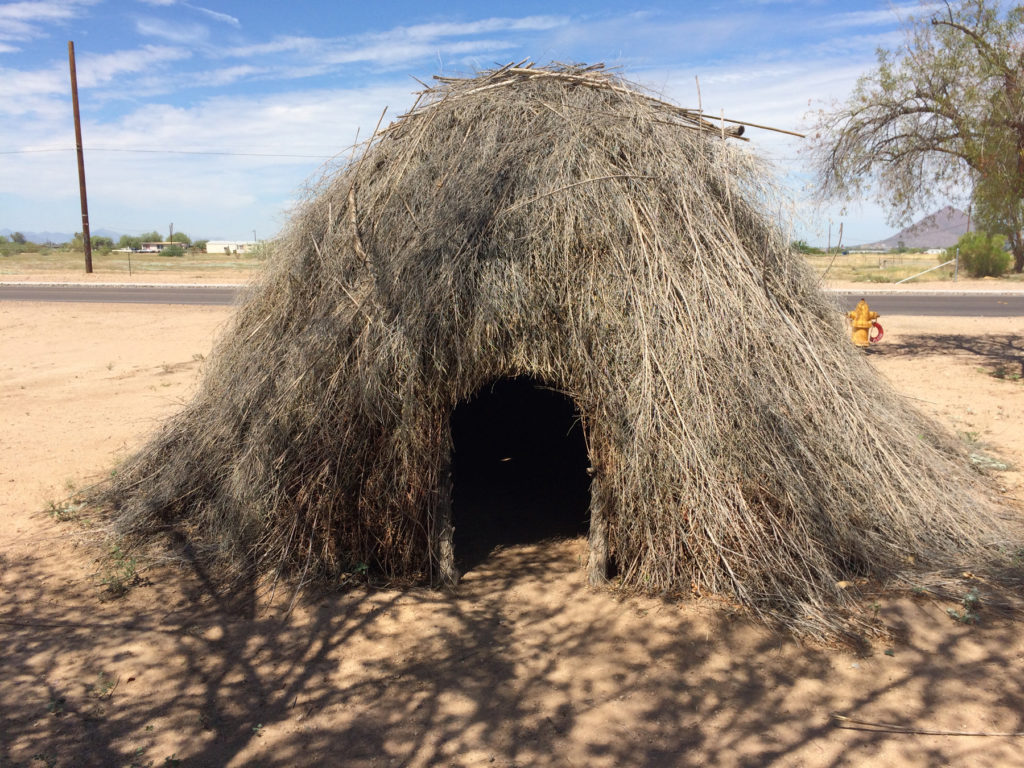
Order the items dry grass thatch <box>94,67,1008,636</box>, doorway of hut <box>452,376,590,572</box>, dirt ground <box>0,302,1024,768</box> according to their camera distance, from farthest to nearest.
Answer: doorway of hut <box>452,376,590,572</box> → dry grass thatch <box>94,67,1008,636</box> → dirt ground <box>0,302,1024,768</box>

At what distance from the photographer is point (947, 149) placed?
12672mm

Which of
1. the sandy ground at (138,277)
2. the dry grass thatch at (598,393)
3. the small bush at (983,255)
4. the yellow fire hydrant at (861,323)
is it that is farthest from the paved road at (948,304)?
the sandy ground at (138,277)

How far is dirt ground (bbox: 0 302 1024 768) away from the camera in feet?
12.7

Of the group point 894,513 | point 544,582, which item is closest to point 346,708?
point 544,582

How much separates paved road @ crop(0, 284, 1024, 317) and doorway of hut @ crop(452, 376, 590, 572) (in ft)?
40.9

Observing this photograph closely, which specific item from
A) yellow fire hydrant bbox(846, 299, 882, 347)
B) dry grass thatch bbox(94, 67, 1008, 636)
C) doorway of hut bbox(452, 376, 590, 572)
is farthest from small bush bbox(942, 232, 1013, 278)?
Result: dry grass thatch bbox(94, 67, 1008, 636)

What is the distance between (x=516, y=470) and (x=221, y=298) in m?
18.4

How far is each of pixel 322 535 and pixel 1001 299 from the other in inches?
969

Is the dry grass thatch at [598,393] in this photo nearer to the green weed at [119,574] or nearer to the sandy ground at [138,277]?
the green weed at [119,574]

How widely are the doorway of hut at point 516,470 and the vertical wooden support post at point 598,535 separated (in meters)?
1.08

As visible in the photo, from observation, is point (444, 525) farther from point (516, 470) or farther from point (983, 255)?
point (983, 255)

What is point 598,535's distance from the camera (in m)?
5.54

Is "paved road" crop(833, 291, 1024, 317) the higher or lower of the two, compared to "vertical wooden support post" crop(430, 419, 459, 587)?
higher

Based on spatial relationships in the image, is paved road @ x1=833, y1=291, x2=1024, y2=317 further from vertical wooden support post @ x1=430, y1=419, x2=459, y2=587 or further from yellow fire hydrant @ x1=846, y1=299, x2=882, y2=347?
vertical wooden support post @ x1=430, y1=419, x2=459, y2=587
